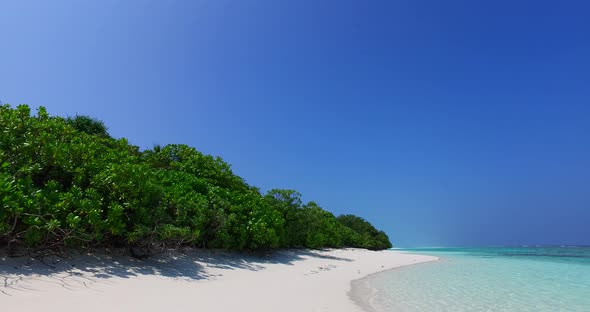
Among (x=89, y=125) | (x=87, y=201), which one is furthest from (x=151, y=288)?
(x=89, y=125)

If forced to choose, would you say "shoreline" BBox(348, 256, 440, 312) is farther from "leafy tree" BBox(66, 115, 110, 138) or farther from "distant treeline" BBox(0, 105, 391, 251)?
"leafy tree" BBox(66, 115, 110, 138)

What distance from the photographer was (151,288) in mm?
7391

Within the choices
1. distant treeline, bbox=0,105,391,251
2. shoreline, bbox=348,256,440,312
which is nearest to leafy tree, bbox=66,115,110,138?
distant treeline, bbox=0,105,391,251

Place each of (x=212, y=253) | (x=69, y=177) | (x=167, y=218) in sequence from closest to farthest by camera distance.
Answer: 1. (x=69, y=177)
2. (x=167, y=218)
3. (x=212, y=253)

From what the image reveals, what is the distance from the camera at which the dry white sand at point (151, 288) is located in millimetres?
5602

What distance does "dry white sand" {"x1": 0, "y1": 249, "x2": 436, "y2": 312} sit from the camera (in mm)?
5602

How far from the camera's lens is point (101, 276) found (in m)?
7.42

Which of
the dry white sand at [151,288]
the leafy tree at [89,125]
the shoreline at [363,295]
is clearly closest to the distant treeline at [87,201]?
the dry white sand at [151,288]

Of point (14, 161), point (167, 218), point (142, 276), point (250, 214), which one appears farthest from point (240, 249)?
point (14, 161)

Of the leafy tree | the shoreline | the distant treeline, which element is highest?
the leafy tree

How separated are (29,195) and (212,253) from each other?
775 centimetres

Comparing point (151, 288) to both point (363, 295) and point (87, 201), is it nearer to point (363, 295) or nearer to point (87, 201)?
point (87, 201)

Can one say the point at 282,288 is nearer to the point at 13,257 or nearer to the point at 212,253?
the point at 212,253

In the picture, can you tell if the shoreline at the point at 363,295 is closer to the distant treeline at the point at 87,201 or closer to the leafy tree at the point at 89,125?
the distant treeline at the point at 87,201
